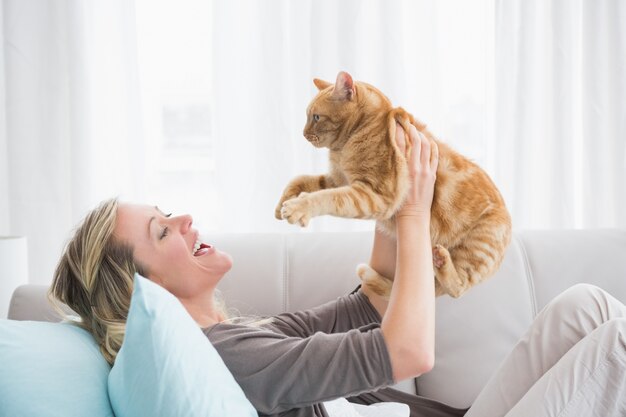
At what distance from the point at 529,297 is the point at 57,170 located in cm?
177

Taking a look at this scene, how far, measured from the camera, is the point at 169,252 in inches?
51.3

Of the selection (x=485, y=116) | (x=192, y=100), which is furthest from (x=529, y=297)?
(x=192, y=100)

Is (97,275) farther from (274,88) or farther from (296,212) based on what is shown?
(274,88)

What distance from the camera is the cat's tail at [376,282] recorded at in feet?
4.59

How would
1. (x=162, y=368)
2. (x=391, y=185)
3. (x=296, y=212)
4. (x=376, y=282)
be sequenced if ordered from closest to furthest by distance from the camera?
(x=162, y=368)
(x=296, y=212)
(x=391, y=185)
(x=376, y=282)

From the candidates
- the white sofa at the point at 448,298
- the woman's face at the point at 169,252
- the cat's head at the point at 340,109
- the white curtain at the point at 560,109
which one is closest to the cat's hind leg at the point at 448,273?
the cat's head at the point at 340,109

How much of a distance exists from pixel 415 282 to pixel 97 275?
0.62 metres

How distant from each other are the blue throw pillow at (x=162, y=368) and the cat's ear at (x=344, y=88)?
548 mm

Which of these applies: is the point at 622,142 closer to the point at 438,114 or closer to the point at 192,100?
the point at 438,114

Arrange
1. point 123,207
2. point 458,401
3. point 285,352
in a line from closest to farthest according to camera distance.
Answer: point 285,352
point 123,207
point 458,401

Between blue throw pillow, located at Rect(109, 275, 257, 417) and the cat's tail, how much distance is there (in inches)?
21.0

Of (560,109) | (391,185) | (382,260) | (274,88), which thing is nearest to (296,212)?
(391,185)

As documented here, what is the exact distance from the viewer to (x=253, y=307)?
5.79 ft

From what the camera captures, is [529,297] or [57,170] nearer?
[529,297]
